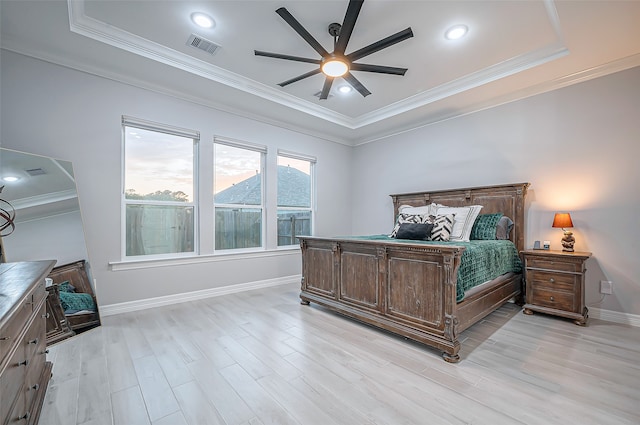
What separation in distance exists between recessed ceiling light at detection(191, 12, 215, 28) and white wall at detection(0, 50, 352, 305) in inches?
53.7

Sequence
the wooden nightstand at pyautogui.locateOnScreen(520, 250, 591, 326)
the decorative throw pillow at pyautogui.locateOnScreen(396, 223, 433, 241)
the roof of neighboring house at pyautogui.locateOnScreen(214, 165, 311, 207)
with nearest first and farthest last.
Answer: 1. the wooden nightstand at pyautogui.locateOnScreen(520, 250, 591, 326)
2. the decorative throw pillow at pyautogui.locateOnScreen(396, 223, 433, 241)
3. the roof of neighboring house at pyautogui.locateOnScreen(214, 165, 311, 207)

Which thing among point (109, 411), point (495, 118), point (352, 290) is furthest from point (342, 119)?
point (109, 411)

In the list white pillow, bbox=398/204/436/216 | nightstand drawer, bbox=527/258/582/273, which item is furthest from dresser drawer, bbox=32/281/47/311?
nightstand drawer, bbox=527/258/582/273

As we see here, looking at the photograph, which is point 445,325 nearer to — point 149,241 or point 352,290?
point 352,290

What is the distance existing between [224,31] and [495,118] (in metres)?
3.61

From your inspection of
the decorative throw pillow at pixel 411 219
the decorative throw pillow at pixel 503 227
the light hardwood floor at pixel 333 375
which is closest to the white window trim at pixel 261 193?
the light hardwood floor at pixel 333 375

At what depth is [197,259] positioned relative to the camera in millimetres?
3797

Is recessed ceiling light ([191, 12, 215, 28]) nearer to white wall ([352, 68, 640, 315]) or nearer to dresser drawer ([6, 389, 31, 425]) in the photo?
dresser drawer ([6, 389, 31, 425])

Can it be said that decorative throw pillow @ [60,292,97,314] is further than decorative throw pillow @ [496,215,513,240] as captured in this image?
No

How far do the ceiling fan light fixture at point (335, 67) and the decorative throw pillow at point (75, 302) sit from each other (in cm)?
326

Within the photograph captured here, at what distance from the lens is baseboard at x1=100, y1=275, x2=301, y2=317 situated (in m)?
3.15

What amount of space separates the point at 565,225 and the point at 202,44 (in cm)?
432

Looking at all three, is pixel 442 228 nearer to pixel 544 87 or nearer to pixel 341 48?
pixel 544 87

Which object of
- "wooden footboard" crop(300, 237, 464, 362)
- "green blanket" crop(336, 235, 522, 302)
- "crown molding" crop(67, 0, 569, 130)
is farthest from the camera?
"crown molding" crop(67, 0, 569, 130)
